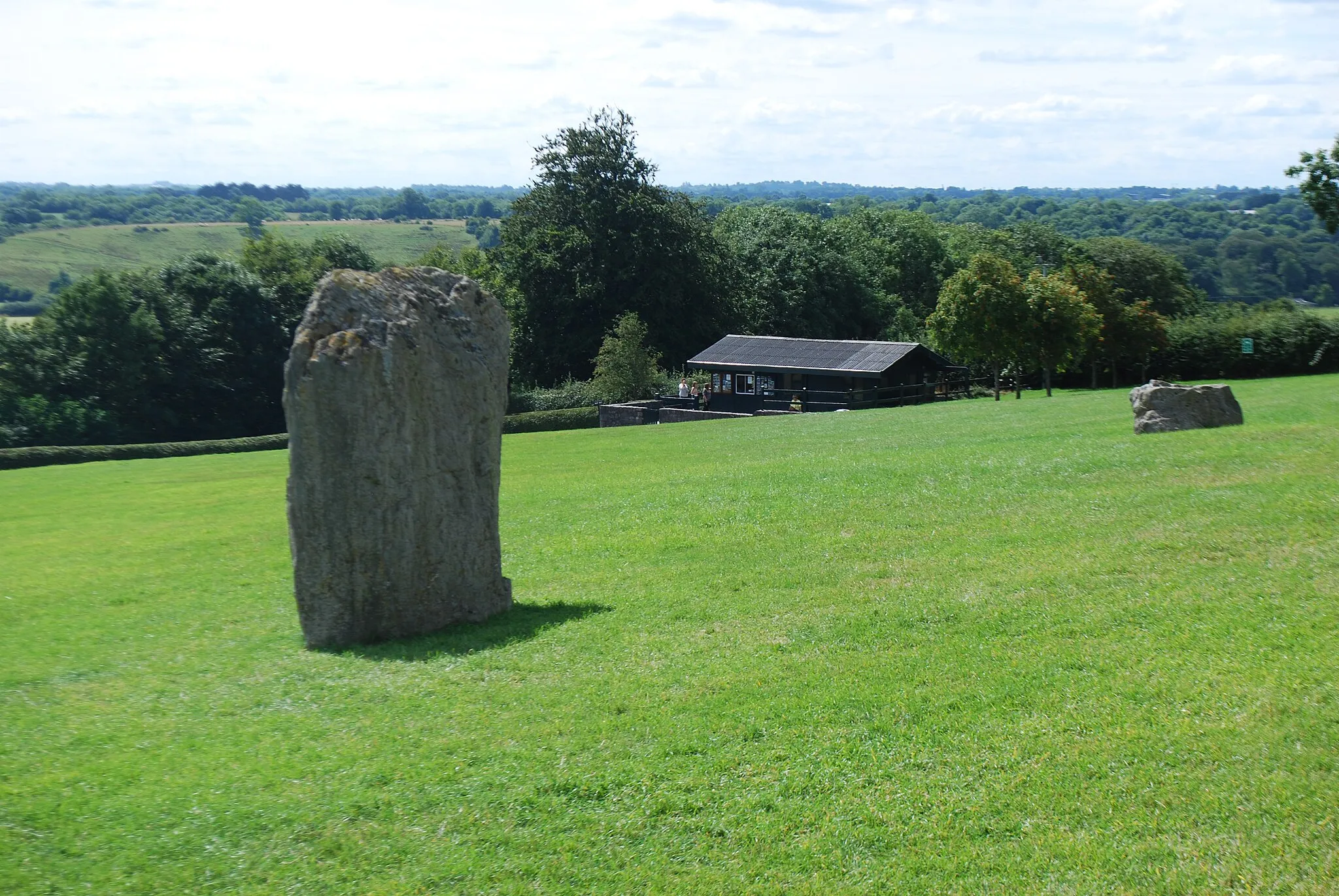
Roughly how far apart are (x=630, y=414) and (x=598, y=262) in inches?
797

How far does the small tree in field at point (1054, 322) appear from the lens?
51562mm

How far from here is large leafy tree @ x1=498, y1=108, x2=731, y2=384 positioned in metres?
72.4

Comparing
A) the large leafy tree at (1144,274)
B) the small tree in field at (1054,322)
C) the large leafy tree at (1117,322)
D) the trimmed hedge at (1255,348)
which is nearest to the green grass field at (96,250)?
the large leafy tree at (1144,274)

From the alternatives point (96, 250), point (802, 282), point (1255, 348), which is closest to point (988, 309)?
point (1255, 348)

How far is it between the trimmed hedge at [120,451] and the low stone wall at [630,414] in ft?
53.5

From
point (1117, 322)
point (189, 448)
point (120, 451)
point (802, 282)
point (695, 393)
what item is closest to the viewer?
point (120, 451)

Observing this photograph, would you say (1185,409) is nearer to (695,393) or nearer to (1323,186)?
(1323,186)

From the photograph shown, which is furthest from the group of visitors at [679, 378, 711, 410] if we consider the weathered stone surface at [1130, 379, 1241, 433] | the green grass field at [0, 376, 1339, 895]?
the green grass field at [0, 376, 1339, 895]

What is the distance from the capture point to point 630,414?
5625cm

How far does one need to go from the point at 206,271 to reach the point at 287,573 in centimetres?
5874

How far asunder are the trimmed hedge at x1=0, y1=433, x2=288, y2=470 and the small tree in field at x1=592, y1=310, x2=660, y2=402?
18.5 metres

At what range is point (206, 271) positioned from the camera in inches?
2763

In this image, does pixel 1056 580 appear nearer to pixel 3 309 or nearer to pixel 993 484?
pixel 993 484

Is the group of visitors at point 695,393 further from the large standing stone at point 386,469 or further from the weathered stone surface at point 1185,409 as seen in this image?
the large standing stone at point 386,469
